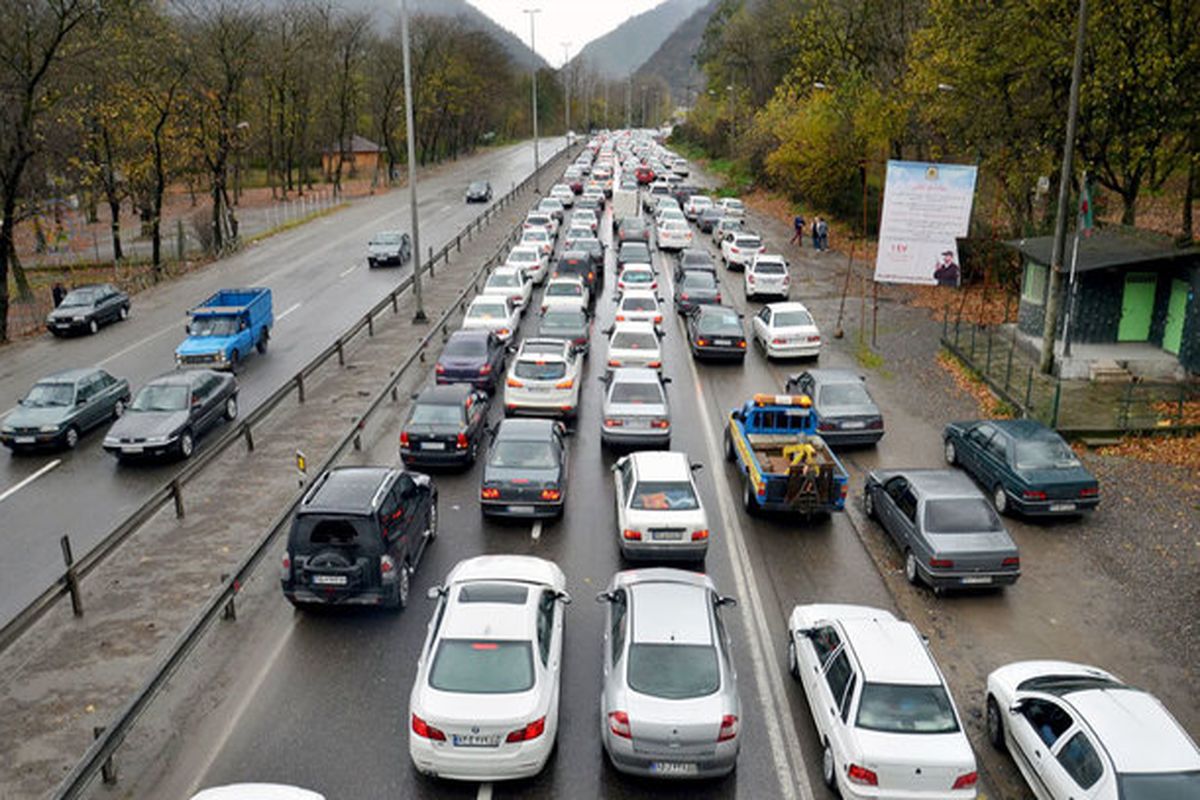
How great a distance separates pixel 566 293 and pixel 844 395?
12.4 metres

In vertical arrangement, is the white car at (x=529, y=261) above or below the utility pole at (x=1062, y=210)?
below

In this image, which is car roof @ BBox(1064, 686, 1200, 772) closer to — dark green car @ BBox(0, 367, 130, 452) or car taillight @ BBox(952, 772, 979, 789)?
car taillight @ BBox(952, 772, 979, 789)

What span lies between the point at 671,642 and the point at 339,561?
193 inches

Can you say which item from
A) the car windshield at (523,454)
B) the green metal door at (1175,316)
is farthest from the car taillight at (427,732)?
the green metal door at (1175,316)

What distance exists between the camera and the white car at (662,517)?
568 inches

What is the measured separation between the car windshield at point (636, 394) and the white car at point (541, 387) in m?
1.57

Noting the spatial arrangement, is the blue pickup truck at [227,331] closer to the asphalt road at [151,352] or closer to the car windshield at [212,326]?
the car windshield at [212,326]

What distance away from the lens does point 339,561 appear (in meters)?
12.7

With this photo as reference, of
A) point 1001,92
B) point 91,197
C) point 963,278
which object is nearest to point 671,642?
point 1001,92

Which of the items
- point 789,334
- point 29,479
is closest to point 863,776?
point 29,479

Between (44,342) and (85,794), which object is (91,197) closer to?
(44,342)

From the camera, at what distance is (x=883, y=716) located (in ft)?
31.6

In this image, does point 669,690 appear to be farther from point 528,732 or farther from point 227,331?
point 227,331

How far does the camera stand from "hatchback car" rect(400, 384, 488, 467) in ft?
A: 60.1
